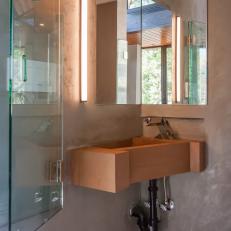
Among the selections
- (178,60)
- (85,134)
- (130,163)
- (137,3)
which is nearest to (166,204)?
(130,163)

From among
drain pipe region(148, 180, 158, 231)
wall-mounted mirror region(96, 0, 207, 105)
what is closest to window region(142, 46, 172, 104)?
wall-mounted mirror region(96, 0, 207, 105)

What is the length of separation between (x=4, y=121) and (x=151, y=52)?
51.3 inches

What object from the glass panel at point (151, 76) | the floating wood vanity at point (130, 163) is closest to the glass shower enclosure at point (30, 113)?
the floating wood vanity at point (130, 163)

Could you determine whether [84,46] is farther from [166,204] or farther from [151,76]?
[166,204]

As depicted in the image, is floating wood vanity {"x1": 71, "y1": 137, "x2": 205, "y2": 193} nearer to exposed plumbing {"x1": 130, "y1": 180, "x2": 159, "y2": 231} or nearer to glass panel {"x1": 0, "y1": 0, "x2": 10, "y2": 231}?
exposed plumbing {"x1": 130, "y1": 180, "x2": 159, "y2": 231}

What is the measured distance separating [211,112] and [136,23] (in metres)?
0.86

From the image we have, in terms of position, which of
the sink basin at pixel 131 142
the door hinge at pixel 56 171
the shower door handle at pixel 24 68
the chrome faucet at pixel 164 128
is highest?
the shower door handle at pixel 24 68

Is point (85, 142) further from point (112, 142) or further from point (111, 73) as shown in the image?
point (111, 73)

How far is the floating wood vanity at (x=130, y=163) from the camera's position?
1.71 meters

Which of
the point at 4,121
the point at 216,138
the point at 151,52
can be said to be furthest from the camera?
the point at 151,52

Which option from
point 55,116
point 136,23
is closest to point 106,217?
point 55,116

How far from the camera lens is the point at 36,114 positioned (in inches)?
65.7

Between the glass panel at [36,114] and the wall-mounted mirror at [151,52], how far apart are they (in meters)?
0.39

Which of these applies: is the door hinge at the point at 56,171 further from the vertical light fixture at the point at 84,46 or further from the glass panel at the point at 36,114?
the vertical light fixture at the point at 84,46
